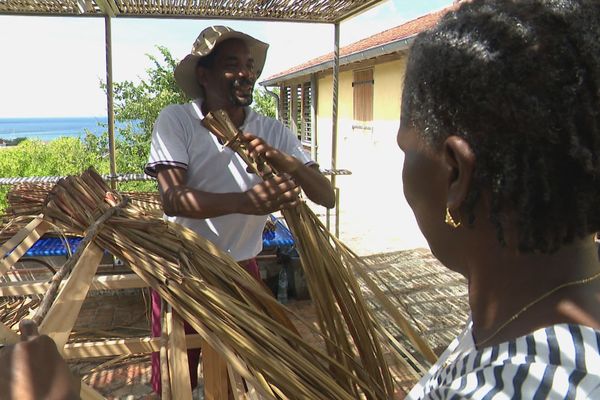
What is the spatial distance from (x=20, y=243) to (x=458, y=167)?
131 centimetres

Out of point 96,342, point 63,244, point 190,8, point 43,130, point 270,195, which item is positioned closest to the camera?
point 96,342

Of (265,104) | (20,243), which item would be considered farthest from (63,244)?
(265,104)

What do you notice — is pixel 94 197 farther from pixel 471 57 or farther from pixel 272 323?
pixel 471 57

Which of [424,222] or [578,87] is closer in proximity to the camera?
[578,87]

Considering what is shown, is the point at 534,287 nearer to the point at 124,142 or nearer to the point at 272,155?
the point at 272,155

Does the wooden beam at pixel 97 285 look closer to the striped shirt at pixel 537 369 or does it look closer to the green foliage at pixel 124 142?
the striped shirt at pixel 537 369

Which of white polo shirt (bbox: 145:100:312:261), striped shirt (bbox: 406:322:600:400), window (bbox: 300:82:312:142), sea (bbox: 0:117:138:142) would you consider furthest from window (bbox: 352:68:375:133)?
striped shirt (bbox: 406:322:600:400)

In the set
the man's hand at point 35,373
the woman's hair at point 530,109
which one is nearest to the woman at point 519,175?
the woman's hair at point 530,109

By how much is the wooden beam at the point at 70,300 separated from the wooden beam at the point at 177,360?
0.65ft

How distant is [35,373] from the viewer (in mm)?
576

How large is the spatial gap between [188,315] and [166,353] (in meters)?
0.12

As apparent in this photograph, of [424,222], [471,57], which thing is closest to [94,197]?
[424,222]

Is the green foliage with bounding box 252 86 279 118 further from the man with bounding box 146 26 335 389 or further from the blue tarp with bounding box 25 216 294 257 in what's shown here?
the man with bounding box 146 26 335 389

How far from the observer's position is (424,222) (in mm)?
639
